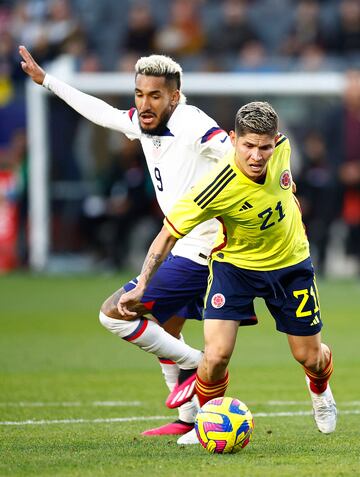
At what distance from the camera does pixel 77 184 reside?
2169 centimetres

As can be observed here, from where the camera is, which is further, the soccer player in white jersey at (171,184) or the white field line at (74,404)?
the white field line at (74,404)

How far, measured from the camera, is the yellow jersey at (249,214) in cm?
671

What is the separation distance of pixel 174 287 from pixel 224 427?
1.20 m

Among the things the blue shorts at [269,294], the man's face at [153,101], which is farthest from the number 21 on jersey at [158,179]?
the blue shorts at [269,294]

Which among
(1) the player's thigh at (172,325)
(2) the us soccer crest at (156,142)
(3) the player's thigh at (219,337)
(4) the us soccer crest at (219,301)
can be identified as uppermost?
(2) the us soccer crest at (156,142)

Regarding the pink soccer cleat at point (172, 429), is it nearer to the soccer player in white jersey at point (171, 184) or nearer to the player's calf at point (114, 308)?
the soccer player in white jersey at point (171, 184)

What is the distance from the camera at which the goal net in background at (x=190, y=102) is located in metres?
21.0

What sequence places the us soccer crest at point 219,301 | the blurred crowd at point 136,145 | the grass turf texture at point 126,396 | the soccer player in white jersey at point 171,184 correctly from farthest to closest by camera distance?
1. the blurred crowd at point 136,145
2. the soccer player in white jersey at point 171,184
3. the us soccer crest at point 219,301
4. the grass turf texture at point 126,396

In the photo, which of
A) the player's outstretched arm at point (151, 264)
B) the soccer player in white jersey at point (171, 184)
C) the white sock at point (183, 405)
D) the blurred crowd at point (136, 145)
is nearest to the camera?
the player's outstretched arm at point (151, 264)

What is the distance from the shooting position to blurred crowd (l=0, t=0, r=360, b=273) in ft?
67.3

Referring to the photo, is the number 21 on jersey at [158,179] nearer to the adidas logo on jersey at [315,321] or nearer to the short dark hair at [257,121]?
the short dark hair at [257,121]

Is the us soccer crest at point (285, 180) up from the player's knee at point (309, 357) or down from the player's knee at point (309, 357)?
up

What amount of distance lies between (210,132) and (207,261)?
2.87 feet

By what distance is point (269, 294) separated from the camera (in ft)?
23.3
